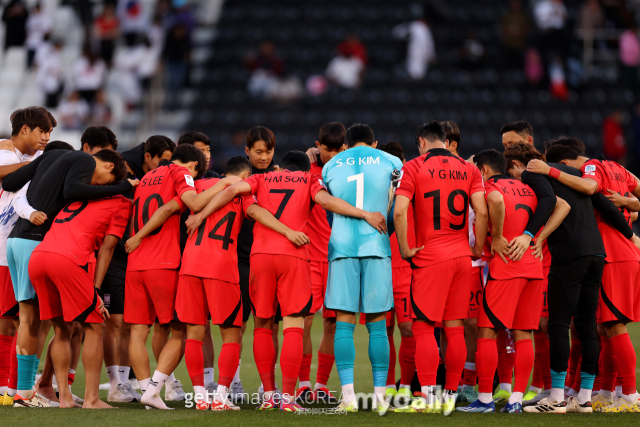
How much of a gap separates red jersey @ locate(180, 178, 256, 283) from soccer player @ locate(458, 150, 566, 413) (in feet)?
6.65

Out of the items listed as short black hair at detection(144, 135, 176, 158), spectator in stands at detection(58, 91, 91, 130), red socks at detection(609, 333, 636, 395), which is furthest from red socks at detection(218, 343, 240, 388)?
spectator in stands at detection(58, 91, 91, 130)

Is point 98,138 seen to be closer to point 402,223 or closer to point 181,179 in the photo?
point 181,179

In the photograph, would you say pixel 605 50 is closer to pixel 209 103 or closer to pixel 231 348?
pixel 209 103

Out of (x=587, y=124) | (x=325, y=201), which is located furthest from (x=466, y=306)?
(x=587, y=124)

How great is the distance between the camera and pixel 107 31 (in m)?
18.2

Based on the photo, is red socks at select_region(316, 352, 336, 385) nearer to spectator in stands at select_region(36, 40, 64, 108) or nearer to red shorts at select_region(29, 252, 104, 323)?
red shorts at select_region(29, 252, 104, 323)

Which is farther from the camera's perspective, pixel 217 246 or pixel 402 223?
pixel 217 246

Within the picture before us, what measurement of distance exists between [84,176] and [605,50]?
1490 cm

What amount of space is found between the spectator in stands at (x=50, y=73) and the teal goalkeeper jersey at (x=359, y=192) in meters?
14.1

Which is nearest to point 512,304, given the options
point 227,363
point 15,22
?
point 227,363

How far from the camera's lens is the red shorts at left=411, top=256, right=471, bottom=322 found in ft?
17.8

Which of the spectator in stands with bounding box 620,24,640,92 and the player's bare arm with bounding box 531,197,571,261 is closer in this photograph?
the player's bare arm with bounding box 531,197,571,261

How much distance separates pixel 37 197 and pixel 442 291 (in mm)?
3476

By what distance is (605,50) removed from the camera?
17062 mm
